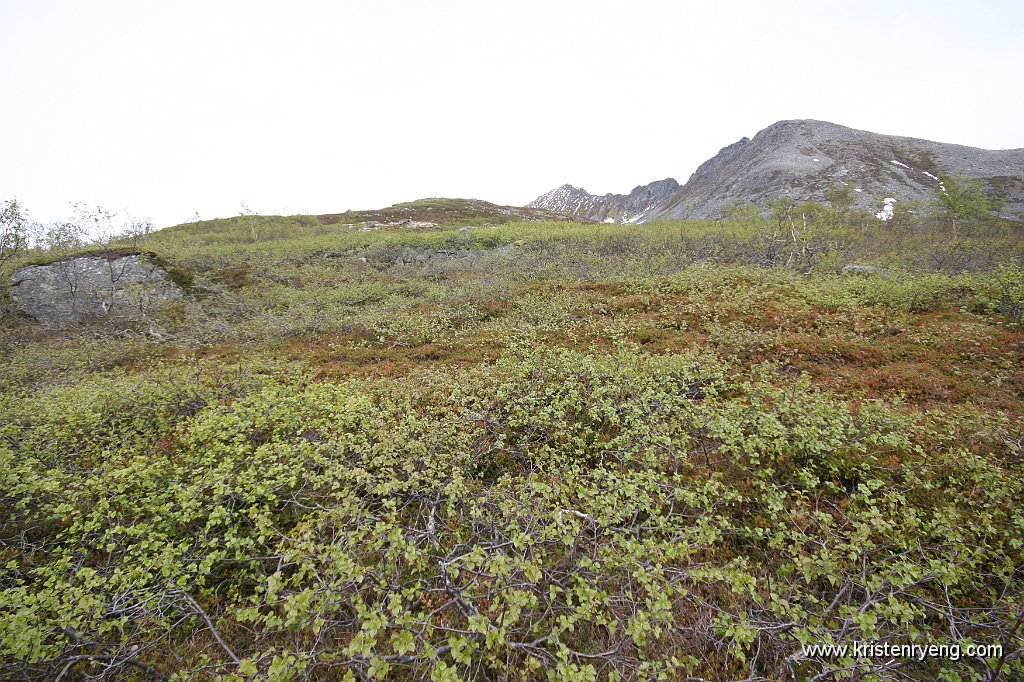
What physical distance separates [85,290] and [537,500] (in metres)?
28.9

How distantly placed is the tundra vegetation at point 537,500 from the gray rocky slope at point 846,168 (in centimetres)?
5316

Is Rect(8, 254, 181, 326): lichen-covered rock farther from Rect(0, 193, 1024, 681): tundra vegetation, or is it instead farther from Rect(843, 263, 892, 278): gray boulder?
Rect(843, 263, 892, 278): gray boulder

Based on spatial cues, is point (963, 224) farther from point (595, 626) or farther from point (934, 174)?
point (595, 626)

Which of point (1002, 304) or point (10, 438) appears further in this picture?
point (1002, 304)

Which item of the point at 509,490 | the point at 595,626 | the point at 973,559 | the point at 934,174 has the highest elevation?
the point at 934,174

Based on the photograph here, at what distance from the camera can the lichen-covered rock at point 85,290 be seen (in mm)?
19875

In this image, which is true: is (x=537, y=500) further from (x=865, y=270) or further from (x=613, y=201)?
(x=613, y=201)

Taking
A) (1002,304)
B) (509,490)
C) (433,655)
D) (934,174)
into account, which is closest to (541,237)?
(1002,304)

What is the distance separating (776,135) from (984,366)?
108252 millimetres

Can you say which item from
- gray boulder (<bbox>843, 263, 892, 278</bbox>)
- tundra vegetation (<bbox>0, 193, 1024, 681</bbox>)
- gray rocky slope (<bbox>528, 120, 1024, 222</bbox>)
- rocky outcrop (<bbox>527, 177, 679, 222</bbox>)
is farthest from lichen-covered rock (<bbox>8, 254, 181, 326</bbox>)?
rocky outcrop (<bbox>527, 177, 679, 222</bbox>)

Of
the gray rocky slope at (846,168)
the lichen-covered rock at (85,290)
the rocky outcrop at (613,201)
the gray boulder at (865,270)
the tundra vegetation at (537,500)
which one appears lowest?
the tundra vegetation at (537,500)

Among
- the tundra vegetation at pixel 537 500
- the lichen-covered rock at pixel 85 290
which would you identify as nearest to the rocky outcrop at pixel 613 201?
the lichen-covered rock at pixel 85 290

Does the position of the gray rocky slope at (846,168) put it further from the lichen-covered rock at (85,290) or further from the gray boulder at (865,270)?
the lichen-covered rock at (85,290)

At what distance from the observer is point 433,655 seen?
363 centimetres
